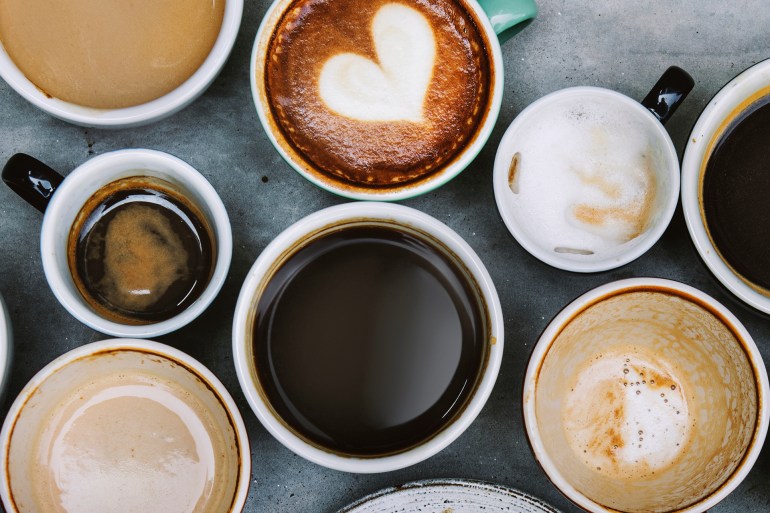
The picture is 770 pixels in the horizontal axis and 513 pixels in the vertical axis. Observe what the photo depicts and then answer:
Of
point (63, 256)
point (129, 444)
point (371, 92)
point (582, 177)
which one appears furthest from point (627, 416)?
point (63, 256)

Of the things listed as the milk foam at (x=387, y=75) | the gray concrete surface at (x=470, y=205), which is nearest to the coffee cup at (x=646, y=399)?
the gray concrete surface at (x=470, y=205)

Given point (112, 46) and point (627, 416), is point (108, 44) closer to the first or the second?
point (112, 46)

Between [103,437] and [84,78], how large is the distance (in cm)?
55

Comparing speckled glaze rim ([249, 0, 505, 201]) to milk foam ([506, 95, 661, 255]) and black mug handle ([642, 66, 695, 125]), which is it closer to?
milk foam ([506, 95, 661, 255])

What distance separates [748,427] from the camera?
949mm

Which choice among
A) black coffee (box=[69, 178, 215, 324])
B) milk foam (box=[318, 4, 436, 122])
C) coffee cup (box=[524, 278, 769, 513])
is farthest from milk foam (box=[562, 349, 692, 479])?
black coffee (box=[69, 178, 215, 324])

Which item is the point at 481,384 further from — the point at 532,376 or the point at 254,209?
the point at 254,209

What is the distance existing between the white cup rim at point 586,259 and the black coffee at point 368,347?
0.40 ft

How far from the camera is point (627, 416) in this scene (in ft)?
3.51

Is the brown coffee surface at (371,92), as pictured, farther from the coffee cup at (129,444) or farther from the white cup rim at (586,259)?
the coffee cup at (129,444)

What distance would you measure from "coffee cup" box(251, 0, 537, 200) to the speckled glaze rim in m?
0.03

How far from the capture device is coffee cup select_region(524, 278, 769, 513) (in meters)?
0.92

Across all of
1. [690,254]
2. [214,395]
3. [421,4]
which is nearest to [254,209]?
[214,395]

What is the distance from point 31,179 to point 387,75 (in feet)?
1.76
